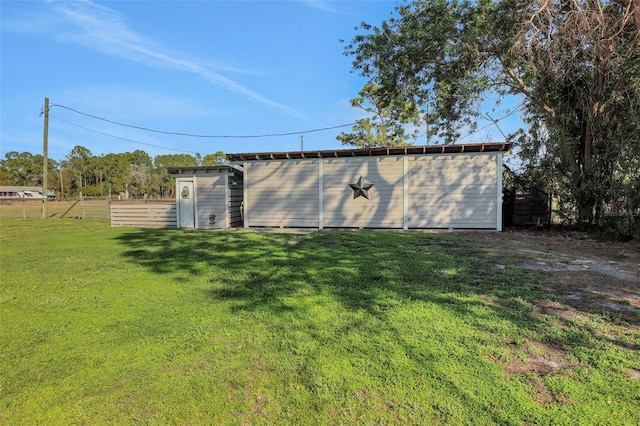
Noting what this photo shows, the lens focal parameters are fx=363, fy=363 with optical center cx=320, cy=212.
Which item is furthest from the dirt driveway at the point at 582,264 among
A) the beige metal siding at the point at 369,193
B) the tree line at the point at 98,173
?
the tree line at the point at 98,173

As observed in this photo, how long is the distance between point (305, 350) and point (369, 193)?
30.0ft

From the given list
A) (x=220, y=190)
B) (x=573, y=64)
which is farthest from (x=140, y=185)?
(x=573, y=64)

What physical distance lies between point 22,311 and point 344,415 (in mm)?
3490

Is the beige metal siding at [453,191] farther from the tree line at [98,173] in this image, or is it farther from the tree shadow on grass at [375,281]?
the tree line at [98,173]

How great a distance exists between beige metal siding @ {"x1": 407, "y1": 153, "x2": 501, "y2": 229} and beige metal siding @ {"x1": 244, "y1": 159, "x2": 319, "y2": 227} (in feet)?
10.4

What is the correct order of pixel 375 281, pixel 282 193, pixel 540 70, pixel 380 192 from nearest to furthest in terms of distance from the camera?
pixel 375 281
pixel 540 70
pixel 380 192
pixel 282 193

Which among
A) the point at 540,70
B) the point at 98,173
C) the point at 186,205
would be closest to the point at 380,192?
the point at 540,70

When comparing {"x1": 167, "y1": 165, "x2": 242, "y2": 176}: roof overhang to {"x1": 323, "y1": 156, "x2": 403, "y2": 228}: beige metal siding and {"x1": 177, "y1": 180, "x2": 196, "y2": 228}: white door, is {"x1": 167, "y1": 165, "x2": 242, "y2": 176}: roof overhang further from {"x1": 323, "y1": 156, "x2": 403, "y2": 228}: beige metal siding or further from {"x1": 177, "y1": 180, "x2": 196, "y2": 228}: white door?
{"x1": 323, "y1": 156, "x2": 403, "y2": 228}: beige metal siding

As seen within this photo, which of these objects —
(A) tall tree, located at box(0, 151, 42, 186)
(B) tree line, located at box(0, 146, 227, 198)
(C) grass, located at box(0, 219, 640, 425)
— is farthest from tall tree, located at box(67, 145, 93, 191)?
(C) grass, located at box(0, 219, 640, 425)

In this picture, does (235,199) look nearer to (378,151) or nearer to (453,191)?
(378,151)

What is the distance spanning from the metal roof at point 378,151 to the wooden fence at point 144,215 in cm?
329

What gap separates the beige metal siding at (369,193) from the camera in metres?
11.3

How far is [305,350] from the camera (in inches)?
104

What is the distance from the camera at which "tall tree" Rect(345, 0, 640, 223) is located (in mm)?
7645
